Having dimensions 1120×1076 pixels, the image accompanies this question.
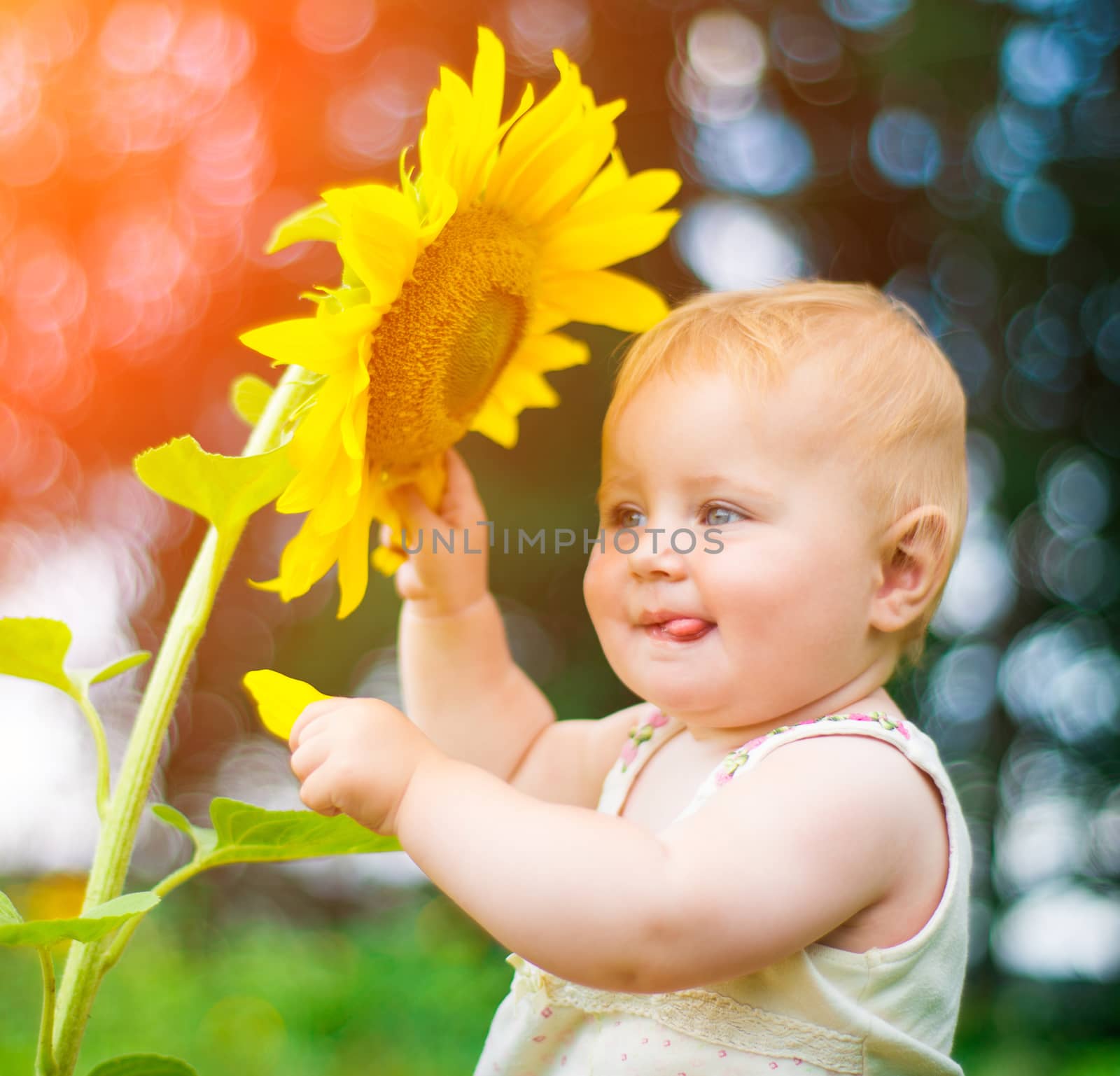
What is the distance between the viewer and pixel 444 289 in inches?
25.1

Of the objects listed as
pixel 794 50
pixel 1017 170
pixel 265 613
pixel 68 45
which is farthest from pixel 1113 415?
pixel 68 45

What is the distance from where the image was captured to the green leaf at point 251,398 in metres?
0.72

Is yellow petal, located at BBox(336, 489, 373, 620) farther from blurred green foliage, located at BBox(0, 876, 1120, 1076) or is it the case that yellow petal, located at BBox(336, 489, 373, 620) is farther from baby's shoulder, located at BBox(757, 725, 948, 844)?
blurred green foliage, located at BBox(0, 876, 1120, 1076)

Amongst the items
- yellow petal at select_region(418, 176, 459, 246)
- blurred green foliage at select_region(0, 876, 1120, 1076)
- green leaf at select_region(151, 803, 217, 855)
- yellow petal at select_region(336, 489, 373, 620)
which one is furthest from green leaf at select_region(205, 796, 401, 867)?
blurred green foliage at select_region(0, 876, 1120, 1076)

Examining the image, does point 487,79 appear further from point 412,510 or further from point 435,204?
point 412,510

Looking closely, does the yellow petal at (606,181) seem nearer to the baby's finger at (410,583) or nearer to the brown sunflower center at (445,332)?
the brown sunflower center at (445,332)

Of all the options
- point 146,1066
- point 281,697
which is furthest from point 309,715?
point 146,1066

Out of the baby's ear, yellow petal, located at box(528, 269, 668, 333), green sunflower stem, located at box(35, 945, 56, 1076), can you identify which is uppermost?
yellow petal, located at box(528, 269, 668, 333)

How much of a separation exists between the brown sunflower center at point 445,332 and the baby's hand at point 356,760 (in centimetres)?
17

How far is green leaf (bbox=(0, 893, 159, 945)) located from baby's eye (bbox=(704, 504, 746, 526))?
0.38 meters

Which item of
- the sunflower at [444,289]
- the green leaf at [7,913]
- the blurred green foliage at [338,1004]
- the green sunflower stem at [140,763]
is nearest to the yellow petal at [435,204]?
the sunflower at [444,289]

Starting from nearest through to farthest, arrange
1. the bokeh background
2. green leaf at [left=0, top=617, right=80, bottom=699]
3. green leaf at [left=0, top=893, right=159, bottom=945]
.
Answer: green leaf at [left=0, top=893, right=159, bottom=945] < green leaf at [left=0, top=617, right=80, bottom=699] < the bokeh background

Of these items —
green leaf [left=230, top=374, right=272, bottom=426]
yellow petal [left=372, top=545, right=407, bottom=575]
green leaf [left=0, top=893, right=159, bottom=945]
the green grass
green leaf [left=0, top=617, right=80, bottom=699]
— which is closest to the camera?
green leaf [left=0, top=893, right=159, bottom=945]

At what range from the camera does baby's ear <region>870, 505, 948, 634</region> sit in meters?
0.69
